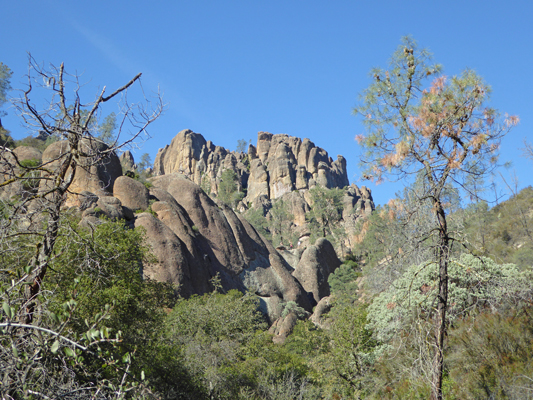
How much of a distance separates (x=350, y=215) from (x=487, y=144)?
272 ft

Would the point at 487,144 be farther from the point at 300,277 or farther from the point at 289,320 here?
the point at 300,277

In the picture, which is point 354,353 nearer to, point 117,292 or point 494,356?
point 494,356

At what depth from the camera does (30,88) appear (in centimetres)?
421

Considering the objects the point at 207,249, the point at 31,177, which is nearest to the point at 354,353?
the point at 31,177

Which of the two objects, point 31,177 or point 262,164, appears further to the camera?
point 262,164

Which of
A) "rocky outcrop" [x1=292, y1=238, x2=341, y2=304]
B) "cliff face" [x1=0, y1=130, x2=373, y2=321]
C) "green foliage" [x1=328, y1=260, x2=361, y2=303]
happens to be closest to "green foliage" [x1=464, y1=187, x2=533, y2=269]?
"green foliage" [x1=328, y1=260, x2=361, y2=303]

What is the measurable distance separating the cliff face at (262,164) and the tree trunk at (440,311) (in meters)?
93.4

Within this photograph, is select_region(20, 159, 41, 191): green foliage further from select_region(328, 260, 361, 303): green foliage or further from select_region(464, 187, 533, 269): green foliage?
select_region(328, 260, 361, 303): green foliage

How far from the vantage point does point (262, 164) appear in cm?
10912

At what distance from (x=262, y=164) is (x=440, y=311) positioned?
103812mm

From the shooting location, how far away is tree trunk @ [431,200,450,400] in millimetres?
5785

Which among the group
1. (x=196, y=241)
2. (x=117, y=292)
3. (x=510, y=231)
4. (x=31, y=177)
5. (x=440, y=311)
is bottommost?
(x=440, y=311)

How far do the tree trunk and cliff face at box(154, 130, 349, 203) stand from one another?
93.4 m

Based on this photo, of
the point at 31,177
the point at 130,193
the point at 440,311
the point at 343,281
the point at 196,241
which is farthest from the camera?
the point at 343,281
